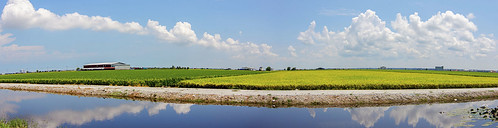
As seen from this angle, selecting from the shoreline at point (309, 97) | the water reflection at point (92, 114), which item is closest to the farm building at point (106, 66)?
the shoreline at point (309, 97)

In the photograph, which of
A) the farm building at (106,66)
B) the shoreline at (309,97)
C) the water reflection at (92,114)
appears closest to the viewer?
the water reflection at (92,114)

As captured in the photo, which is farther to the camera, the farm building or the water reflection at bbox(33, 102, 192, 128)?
the farm building

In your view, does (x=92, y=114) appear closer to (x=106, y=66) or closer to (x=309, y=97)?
(x=309, y=97)

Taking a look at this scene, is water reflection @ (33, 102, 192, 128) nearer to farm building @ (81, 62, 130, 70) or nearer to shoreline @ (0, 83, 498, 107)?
shoreline @ (0, 83, 498, 107)

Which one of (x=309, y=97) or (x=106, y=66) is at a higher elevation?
(x=106, y=66)

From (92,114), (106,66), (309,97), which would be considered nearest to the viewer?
(92,114)

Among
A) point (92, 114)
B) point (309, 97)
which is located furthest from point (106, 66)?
point (309, 97)

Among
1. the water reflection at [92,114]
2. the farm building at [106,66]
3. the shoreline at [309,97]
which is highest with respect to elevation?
the farm building at [106,66]

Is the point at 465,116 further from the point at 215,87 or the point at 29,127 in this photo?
the point at 29,127

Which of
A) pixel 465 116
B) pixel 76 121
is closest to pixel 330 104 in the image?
pixel 465 116

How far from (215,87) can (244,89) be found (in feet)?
10.0

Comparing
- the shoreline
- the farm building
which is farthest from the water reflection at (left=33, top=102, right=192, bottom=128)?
the farm building

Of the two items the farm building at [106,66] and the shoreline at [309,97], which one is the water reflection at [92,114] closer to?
the shoreline at [309,97]

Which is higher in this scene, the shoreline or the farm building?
the farm building
